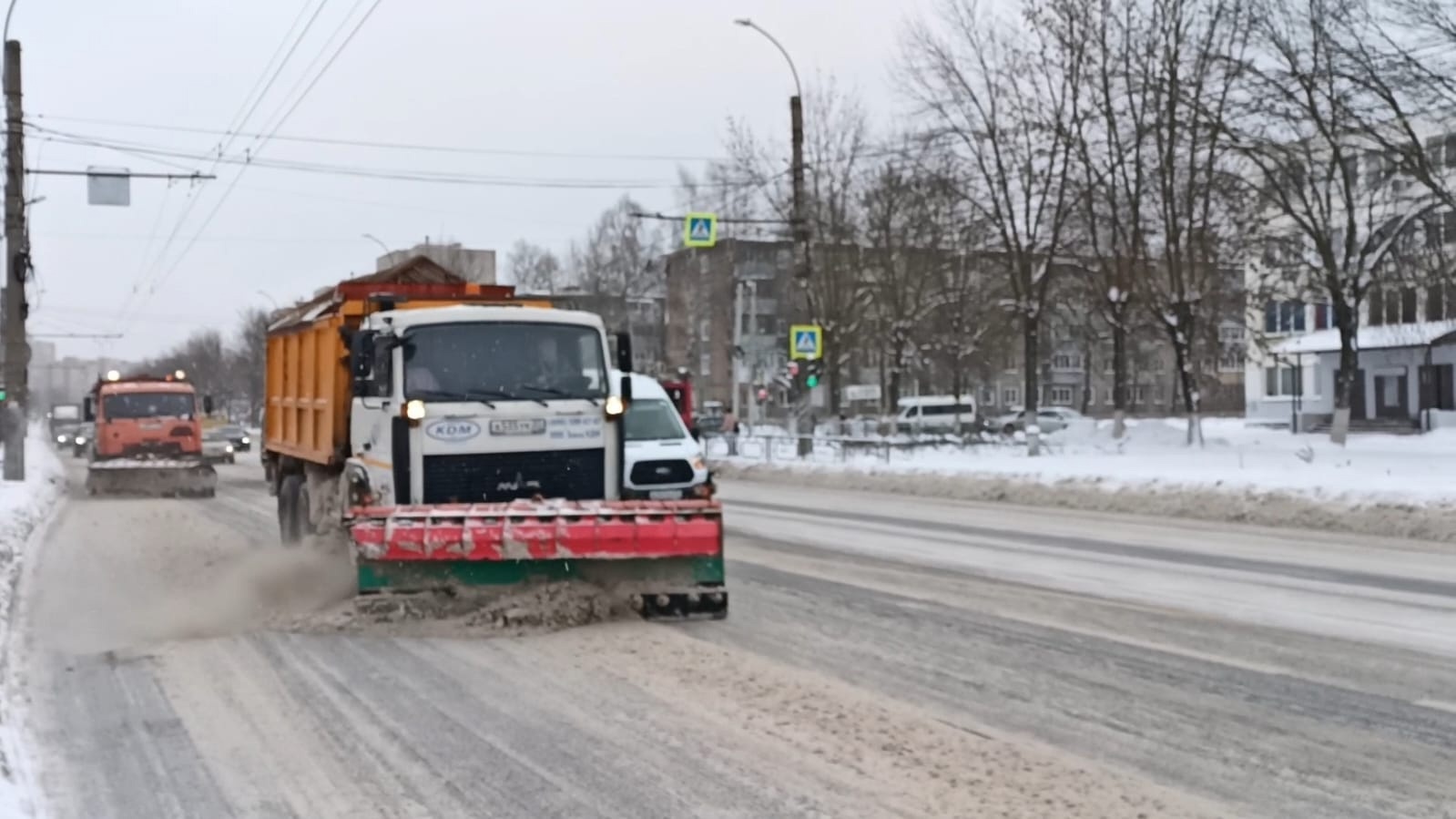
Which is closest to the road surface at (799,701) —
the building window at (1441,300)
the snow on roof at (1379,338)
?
the building window at (1441,300)

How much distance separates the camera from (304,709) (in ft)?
26.0

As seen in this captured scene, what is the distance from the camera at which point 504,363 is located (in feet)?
38.2

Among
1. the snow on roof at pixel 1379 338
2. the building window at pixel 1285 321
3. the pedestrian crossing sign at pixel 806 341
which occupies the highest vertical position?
the building window at pixel 1285 321

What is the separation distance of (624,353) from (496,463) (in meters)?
1.62

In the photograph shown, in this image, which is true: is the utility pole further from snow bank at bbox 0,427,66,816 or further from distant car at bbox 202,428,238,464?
distant car at bbox 202,428,238,464

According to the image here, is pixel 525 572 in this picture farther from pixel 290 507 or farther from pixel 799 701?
pixel 290 507

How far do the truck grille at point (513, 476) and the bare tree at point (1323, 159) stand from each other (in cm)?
2554

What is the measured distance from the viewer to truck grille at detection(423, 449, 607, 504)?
11.1 meters

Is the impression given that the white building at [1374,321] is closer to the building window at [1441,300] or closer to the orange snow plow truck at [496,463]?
the building window at [1441,300]

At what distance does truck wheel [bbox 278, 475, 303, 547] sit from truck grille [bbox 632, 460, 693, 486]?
3.86 meters

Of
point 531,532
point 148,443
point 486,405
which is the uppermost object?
point 486,405

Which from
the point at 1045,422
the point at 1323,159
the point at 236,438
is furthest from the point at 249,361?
the point at 1323,159

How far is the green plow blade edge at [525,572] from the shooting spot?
1043cm

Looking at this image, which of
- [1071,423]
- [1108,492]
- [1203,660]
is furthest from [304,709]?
[1071,423]
